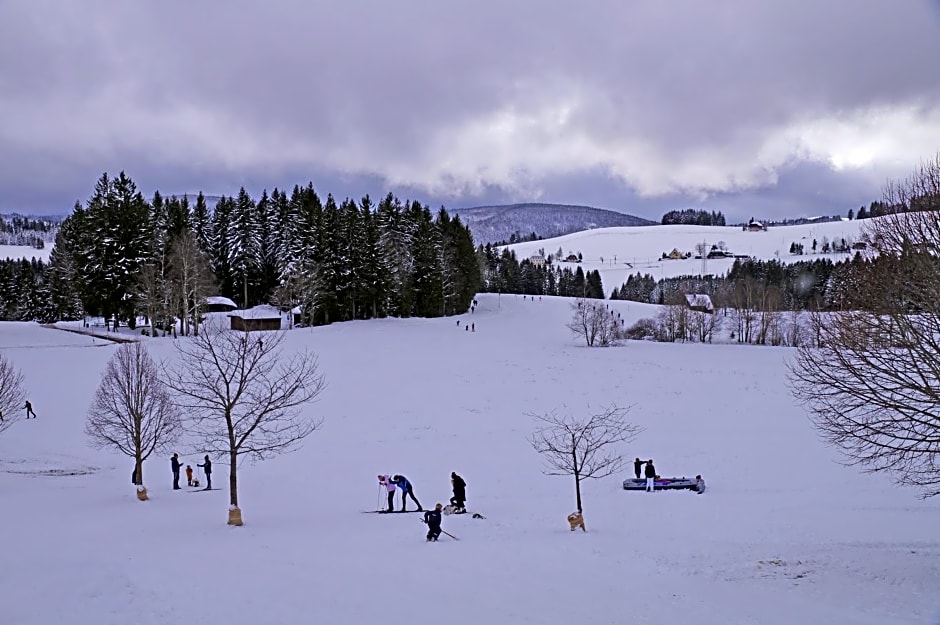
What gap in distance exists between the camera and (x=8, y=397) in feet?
93.1

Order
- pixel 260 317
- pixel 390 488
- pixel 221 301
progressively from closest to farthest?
1. pixel 390 488
2. pixel 260 317
3. pixel 221 301

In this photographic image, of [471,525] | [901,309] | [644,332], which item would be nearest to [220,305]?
[644,332]

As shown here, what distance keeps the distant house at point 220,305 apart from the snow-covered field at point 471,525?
1893cm

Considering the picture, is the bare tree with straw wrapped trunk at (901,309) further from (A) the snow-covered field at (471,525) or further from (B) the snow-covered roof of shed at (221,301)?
(B) the snow-covered roof of shed at (221,301)

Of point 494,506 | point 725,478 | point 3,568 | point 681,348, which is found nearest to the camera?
point 3,568

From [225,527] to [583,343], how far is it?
4674 centimetres

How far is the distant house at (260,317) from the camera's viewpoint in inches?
2158

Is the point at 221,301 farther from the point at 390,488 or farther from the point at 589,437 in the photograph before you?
the point at 390,488

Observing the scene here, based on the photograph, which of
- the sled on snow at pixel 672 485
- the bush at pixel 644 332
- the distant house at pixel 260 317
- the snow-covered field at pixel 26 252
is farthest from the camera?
the snow-covered field at pixel 26 252

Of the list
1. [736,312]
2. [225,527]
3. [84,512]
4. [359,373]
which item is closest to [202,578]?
[225,527]

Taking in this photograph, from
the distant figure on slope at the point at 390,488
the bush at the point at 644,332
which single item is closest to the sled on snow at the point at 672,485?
the distant figure on slope at the point at 390,488

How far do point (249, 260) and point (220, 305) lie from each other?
663 centimetres

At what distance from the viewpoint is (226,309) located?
59.7 metres

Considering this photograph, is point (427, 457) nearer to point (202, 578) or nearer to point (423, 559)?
point (423, 559)
